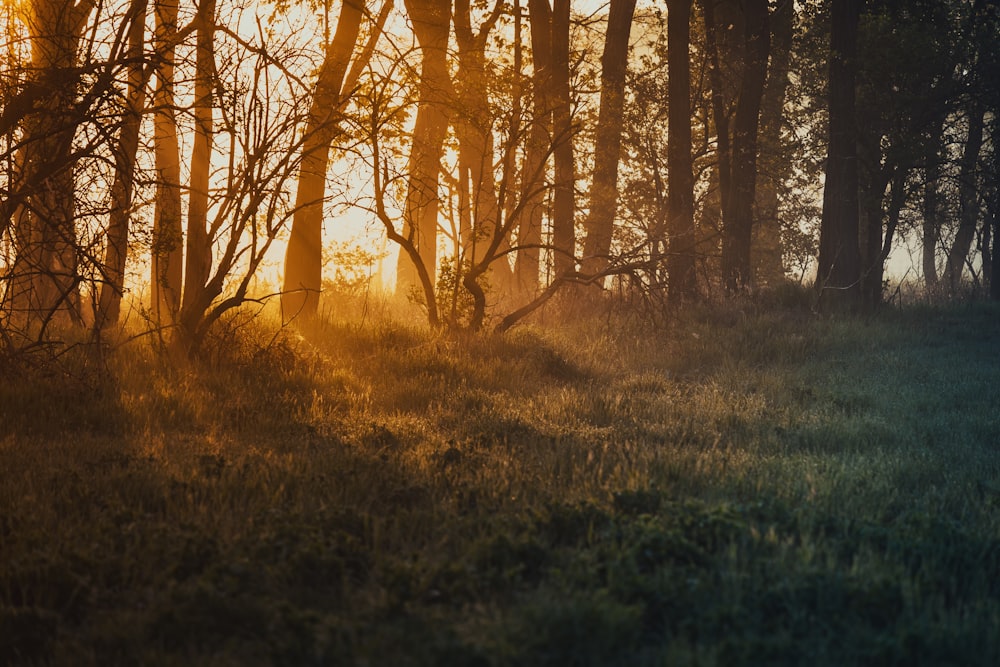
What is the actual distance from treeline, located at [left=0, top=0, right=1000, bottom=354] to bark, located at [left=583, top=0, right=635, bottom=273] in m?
0.06

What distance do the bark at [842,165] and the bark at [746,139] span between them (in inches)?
73.0

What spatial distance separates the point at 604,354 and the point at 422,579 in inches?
369

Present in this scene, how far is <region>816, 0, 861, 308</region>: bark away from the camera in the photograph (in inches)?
805

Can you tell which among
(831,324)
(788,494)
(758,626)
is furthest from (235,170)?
(831,324)

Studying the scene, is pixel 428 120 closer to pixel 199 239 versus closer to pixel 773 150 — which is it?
pixel 773 150

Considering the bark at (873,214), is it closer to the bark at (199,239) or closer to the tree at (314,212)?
the tree at (314,212)

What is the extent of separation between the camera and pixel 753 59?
22.3 metres

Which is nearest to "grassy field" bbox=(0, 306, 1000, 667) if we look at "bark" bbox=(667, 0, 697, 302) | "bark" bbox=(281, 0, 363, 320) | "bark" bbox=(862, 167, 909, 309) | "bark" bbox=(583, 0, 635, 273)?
"bark" bbox=(281, 0, 363, 320)

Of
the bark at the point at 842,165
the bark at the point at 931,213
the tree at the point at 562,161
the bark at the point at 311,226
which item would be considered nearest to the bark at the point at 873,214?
the bark at the point at 842,165

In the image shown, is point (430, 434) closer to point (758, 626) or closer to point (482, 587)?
point (482, 587)

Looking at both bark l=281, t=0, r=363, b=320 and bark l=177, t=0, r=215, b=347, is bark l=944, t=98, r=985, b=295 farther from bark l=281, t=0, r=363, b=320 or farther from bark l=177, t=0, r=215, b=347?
bark l=177, t=0, r=215, b=347

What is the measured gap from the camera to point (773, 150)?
2492 centimetres

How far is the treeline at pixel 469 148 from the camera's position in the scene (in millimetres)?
8523

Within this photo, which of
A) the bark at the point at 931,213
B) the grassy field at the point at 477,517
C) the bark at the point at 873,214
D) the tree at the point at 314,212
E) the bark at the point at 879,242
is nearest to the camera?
the grassy field at the point at 477,517
